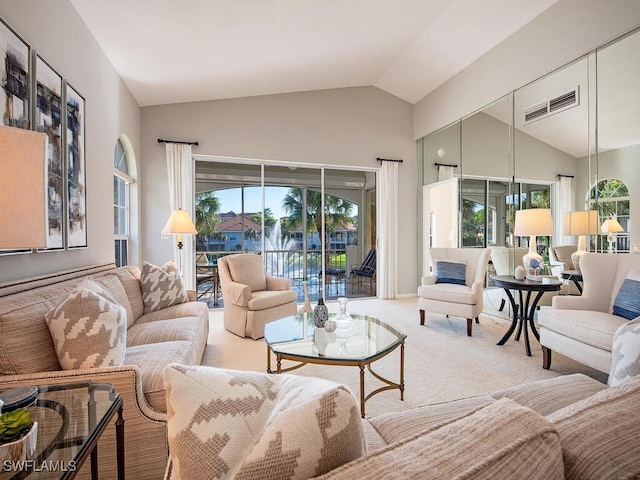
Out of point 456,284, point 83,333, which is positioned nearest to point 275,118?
point 456,284

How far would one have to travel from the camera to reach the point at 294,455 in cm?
48

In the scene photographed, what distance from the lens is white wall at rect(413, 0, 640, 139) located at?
2.89 m

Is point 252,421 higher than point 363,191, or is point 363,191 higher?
point 363,191

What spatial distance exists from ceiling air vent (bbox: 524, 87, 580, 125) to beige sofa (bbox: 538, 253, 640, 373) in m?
1.75

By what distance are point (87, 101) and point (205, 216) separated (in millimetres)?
2311

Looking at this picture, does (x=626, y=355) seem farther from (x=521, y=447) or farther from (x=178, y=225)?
(x=178, y=225)

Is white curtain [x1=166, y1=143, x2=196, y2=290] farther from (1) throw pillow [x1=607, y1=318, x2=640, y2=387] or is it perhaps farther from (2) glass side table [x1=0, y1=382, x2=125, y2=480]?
(1) throw pillow [x1=607, y1=318, x2=640, y2=387]

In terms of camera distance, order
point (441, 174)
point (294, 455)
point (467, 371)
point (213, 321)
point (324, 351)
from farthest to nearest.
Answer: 1. point (441, 174)
2. point (213, 321)
3. point (467, 371)
4. point (324, 351)
5. point (294, 455)

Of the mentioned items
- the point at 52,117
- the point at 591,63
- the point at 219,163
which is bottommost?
the point at 52,117

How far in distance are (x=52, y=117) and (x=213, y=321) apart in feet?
9.25

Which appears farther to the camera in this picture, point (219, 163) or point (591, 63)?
point (219, 163)

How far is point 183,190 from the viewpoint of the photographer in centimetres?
453

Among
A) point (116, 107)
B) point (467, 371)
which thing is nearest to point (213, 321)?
point (116, 107)

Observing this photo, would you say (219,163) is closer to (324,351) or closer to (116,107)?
(116,107)
